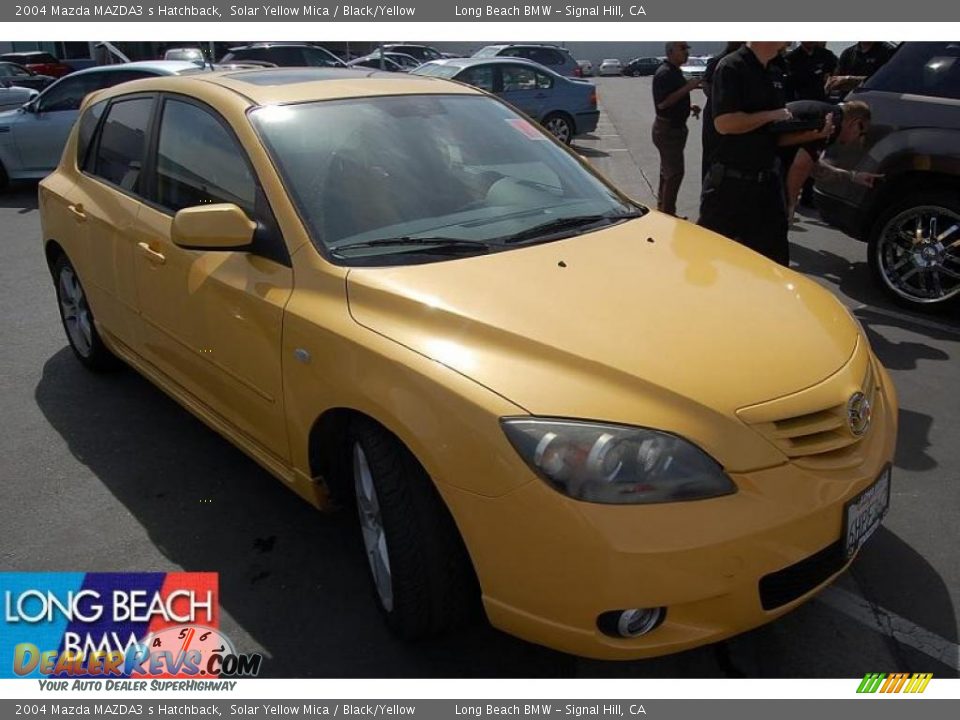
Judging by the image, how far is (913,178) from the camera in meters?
5.50

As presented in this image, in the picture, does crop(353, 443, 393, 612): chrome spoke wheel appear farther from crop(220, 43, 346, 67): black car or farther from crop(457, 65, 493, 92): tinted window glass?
crop(220, 43, 346, 67): black car

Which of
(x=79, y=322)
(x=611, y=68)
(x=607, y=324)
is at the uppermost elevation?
(x=607, y=324)

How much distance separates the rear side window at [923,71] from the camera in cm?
535

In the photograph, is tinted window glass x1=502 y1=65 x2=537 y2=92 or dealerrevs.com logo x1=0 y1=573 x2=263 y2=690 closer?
dealerrevs.com logo x1=0 y1=573 x2=263 y2=690

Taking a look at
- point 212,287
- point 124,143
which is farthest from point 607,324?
point 124,143

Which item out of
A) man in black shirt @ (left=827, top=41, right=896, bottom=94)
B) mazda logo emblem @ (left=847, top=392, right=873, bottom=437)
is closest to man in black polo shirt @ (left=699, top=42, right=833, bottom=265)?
mazda logo emblem @ (left=847, top=392, right=873, bottom=437)

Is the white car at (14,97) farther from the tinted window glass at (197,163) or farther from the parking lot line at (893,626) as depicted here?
→ the parking lot line at (893,626)

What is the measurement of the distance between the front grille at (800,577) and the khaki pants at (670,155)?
586cm

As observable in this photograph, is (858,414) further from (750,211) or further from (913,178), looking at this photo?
(913,178)

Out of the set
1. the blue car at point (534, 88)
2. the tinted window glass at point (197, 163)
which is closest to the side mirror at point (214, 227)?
the tinted window glass at point (197, 163)

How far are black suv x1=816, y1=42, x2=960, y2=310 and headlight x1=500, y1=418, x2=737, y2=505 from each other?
4.23m

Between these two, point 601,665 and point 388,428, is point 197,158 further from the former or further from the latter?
point 601,665

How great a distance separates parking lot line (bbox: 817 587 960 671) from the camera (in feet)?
8.25

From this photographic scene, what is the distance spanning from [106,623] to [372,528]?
1.02 m
